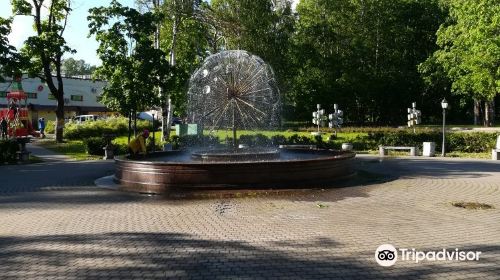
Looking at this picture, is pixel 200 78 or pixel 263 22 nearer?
pixel 200 78

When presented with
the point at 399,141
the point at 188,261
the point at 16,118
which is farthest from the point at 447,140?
the point at 16,118

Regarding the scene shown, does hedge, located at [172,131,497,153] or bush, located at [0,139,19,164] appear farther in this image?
hedge, located at [172,131,497,153]

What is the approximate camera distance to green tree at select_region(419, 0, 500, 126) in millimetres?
33031

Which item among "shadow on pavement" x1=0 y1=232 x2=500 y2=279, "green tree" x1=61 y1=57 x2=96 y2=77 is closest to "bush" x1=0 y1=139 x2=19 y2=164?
"shadow on pavement" x1=0 y1=232 x2=500 y2=279

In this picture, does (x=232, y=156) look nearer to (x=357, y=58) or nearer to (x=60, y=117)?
(x=60, y=117)

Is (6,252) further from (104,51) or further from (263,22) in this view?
(263,22)

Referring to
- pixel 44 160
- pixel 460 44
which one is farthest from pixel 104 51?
pixel 460 44

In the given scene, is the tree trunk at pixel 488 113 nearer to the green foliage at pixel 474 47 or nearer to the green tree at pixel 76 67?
the green foliage at pixel 474 47

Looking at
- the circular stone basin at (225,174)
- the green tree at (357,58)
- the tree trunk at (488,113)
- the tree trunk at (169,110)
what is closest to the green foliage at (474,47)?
the tree trunk at (488,113)

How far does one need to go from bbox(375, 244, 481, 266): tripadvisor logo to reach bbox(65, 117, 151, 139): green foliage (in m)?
30.5

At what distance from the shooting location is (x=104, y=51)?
25484 mm

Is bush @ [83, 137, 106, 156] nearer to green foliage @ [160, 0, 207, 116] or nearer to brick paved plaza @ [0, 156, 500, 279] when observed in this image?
green foliage @ [160, 0, 207, 116]

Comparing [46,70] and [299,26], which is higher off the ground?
[299,26]

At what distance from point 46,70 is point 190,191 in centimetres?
2258
